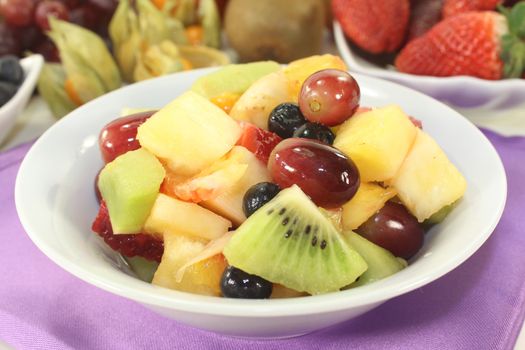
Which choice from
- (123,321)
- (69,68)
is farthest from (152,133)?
(69,68)

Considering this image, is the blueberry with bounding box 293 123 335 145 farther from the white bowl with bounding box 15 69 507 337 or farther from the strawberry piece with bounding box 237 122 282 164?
the white bowl with bounding box 15 69 507 337

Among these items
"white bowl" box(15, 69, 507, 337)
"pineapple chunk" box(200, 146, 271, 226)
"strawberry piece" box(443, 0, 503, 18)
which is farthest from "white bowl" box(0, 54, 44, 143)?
"strawberry piece" box(443, 0, 503, 18)

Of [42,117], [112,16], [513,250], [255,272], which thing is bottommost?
[42,117]

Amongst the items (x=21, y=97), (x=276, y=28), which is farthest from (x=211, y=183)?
(x=276, y=28)

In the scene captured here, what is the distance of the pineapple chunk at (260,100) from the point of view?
80cm

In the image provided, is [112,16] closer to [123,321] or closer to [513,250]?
[123,321]

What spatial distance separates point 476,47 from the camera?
1292 millimetres

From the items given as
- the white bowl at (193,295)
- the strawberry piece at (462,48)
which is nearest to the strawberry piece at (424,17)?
the strawberry piece at (462,48)

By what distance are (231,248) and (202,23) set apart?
1.11 meters

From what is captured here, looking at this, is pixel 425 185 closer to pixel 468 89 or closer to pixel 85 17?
pixel 468 89

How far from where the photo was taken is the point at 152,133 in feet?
2.33

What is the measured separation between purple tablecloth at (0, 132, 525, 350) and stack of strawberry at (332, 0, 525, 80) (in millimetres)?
549

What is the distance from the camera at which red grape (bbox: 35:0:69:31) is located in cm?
145

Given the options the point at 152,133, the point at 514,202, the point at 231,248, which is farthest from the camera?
the point at 514,202
